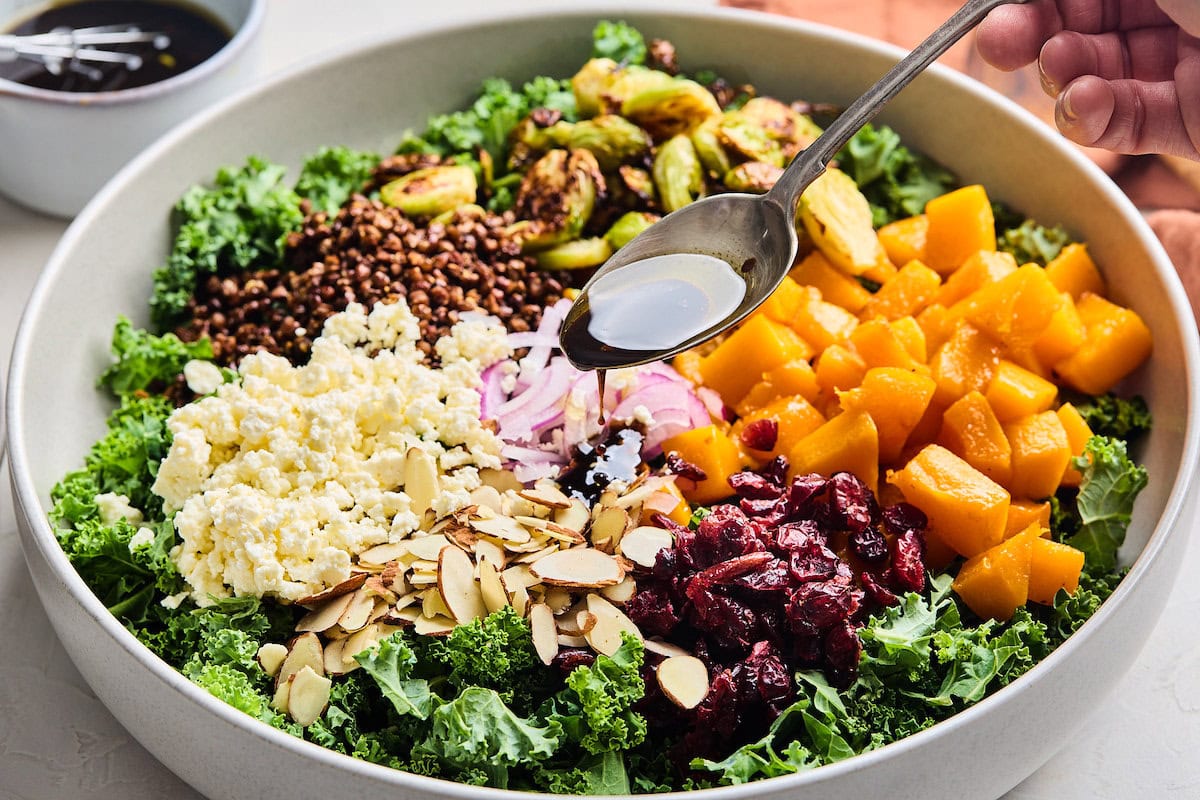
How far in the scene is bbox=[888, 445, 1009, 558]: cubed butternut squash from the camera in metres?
2.31

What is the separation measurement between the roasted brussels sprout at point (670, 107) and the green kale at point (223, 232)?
3.09 ft

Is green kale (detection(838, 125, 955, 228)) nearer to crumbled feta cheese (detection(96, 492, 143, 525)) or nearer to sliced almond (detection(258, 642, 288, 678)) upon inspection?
sliced almond (detection(258, 642, 288, 678))

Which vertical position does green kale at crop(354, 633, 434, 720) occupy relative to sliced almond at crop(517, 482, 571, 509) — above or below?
below

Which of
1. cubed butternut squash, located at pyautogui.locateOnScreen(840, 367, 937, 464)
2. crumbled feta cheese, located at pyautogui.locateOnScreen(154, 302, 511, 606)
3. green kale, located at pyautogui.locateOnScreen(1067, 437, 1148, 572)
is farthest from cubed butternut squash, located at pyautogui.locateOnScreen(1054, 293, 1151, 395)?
crumbled feta cheese, located at pyautogui.locateOnScreen(154, 302, 511, 606)

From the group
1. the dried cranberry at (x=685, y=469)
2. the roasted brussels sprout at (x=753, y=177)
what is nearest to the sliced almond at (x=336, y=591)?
the dried cranberry at (x=685, y=469)

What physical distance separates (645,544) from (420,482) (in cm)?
49

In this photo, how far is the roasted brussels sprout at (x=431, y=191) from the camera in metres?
3.04

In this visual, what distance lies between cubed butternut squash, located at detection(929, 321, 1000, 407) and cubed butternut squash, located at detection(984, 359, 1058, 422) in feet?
0.08

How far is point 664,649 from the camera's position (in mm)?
2139

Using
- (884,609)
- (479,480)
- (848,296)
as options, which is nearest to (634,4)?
(848,296)

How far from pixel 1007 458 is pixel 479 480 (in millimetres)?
1109

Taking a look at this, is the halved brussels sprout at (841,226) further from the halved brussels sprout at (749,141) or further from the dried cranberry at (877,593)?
the dried cranberry at (877,593)

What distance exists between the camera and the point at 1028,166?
304 centimetres

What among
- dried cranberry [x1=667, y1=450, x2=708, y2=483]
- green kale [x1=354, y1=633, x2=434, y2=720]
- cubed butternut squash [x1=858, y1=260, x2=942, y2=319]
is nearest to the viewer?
green kale [x1=354, y1=633, x2=434, y2=720]
